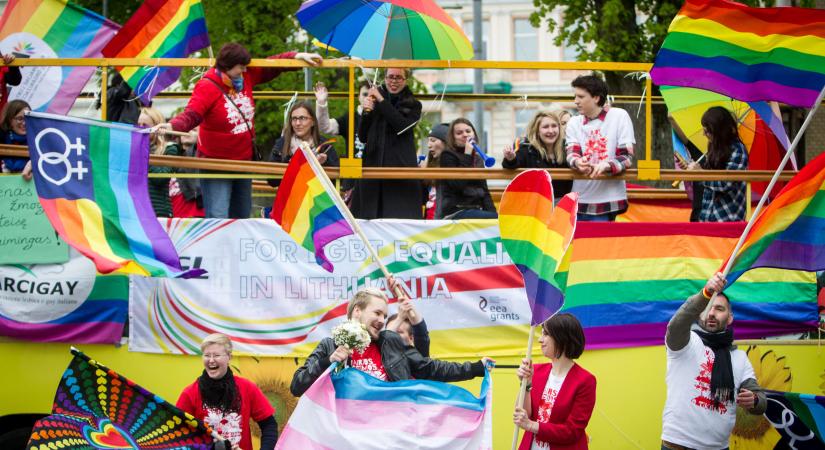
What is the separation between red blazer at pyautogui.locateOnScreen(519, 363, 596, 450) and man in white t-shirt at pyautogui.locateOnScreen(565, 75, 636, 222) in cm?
264

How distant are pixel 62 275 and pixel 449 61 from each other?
11.5 ft

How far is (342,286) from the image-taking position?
33.7ft

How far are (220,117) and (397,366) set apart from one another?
10.6 feet

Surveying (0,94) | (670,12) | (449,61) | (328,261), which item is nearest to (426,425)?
(328,261)

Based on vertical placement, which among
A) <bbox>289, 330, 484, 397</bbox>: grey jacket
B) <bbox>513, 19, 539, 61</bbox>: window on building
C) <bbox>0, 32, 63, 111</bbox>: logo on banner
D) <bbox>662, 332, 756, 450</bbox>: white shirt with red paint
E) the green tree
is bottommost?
<bbox>662, 332, 756, 450</bbox>: white shirt with red paint

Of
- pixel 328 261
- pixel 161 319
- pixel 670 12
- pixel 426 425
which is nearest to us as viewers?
pixel 426 425

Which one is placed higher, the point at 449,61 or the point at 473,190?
the point at 449,61

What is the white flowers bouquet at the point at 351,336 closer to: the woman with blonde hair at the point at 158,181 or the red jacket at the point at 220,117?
the red jacket at the point at 220,117

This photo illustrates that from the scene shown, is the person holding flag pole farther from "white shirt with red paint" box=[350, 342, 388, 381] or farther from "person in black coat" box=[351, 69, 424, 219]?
"person in black coat" box=[351, 69, 424, 219]

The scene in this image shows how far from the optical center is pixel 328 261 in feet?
32.0

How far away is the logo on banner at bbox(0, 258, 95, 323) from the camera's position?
1047 centimetres

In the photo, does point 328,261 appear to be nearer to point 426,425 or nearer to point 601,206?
point 426,425

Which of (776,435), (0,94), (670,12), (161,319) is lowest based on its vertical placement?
(776,435)

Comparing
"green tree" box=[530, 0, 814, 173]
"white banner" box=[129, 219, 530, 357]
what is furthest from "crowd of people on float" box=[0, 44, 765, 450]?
"green tree" box=[530, 0, 814, 173]
